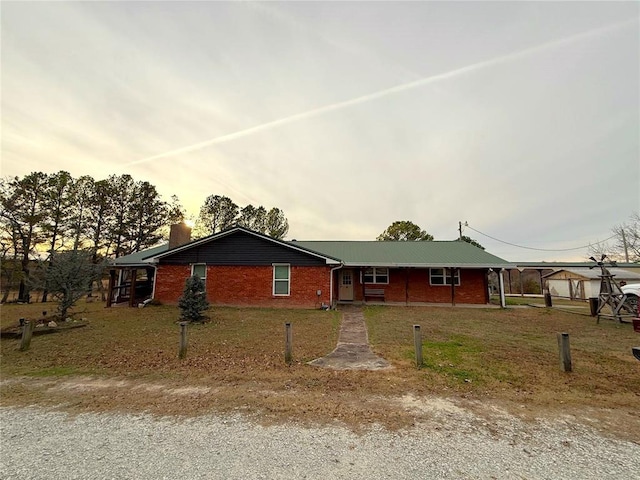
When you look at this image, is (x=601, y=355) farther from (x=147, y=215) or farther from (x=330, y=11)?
(x=147, y=215)

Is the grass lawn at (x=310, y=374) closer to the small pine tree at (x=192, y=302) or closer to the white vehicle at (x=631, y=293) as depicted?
the small pine tree at (x=192, y=302)

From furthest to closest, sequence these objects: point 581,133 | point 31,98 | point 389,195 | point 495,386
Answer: point 389,195 < point 581,133 < point 31,98 < point 495,386

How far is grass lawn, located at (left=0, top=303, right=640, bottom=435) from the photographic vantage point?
4.53m

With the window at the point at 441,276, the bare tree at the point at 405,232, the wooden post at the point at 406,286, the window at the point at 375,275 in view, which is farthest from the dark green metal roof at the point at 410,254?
the bare tree at the point at 405,232

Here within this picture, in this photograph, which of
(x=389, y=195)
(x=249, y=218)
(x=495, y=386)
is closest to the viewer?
(x=495, y=386)

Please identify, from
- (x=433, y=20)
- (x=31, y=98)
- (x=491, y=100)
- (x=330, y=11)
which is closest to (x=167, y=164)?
(x=31, y=98)

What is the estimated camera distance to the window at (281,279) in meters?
16.7

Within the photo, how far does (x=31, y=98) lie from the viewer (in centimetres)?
1021

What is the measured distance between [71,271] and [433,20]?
18.2 m

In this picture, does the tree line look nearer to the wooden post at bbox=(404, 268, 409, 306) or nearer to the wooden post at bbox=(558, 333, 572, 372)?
the wooden post at bbox=(404, 268, 409, 306)

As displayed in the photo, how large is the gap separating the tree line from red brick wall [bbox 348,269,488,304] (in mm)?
12308

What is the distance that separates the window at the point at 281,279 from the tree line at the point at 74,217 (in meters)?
7.08

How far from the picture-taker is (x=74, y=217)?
25875 millimetres

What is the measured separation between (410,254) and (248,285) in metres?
11.0
